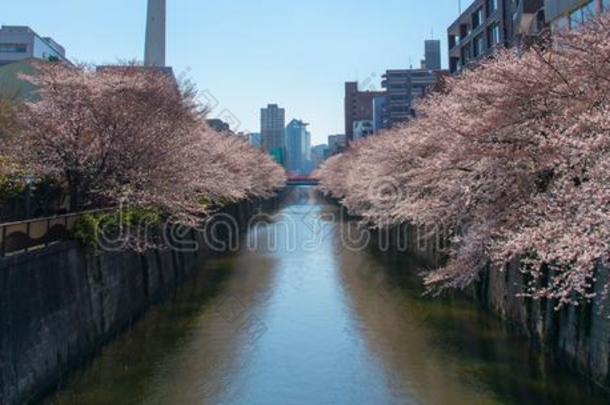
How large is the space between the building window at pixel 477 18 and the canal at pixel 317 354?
23.3 meters

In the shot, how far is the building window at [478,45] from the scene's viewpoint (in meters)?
40.1

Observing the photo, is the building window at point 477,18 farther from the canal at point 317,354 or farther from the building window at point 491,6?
the canal at point 317,354

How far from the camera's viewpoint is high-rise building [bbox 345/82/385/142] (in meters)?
154

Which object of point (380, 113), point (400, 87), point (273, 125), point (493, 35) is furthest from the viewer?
point (273, 125)

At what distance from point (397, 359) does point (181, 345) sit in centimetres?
605

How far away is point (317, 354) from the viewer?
16.0m

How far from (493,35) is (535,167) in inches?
1040

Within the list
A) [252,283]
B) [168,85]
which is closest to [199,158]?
[168,85]

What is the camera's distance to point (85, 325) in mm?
15391

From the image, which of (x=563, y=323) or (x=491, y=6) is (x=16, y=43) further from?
(x=563, y=323)

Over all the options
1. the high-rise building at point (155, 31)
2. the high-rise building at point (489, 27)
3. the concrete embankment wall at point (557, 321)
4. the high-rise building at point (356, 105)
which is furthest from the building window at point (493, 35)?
the high-rise building at point (356, 105)

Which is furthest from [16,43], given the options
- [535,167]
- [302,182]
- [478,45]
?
[302,182]

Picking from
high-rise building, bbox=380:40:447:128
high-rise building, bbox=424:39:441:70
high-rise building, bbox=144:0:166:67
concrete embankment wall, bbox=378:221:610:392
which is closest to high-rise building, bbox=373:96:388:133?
high-rise building, bbox=380:40:447:128

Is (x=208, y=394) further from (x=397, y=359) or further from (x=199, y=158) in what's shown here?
(x=199, y=158)
